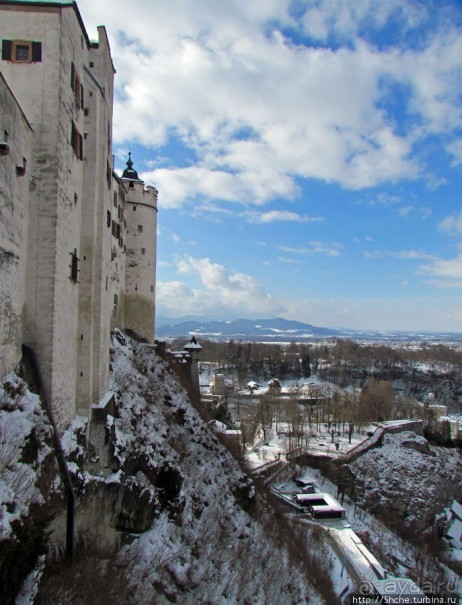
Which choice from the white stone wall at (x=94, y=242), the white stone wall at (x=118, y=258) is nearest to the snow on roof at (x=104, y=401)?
the white stone wall at (x=94, y=242)

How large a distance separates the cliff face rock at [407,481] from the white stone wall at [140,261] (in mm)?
30454

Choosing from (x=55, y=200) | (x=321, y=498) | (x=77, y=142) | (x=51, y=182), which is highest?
(x=77, y=142)

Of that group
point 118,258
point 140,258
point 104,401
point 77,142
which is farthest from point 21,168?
point 140,258

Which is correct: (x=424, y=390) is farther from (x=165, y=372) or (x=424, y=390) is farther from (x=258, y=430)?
(x=165, y=372)

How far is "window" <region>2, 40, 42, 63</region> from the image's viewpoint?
11.2m

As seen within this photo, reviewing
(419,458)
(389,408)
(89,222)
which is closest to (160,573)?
(89,222)

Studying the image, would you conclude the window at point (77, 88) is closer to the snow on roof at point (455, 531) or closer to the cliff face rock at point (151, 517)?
the cliff face rock at point (151, 517)

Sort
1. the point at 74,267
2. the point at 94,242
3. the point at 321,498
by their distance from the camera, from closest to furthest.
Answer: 1. the point at 74,267
2. the point at 94,242
3. the point at 321,498

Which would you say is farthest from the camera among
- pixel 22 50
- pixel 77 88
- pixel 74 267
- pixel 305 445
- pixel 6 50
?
pixel 305 445

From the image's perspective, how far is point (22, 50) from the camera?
11.3 meters

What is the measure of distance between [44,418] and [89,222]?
6443 millimetres

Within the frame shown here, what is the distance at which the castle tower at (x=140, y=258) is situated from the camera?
88.1 ft

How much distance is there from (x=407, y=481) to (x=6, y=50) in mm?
51691

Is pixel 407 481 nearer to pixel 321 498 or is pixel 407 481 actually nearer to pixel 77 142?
pixel 321 498
